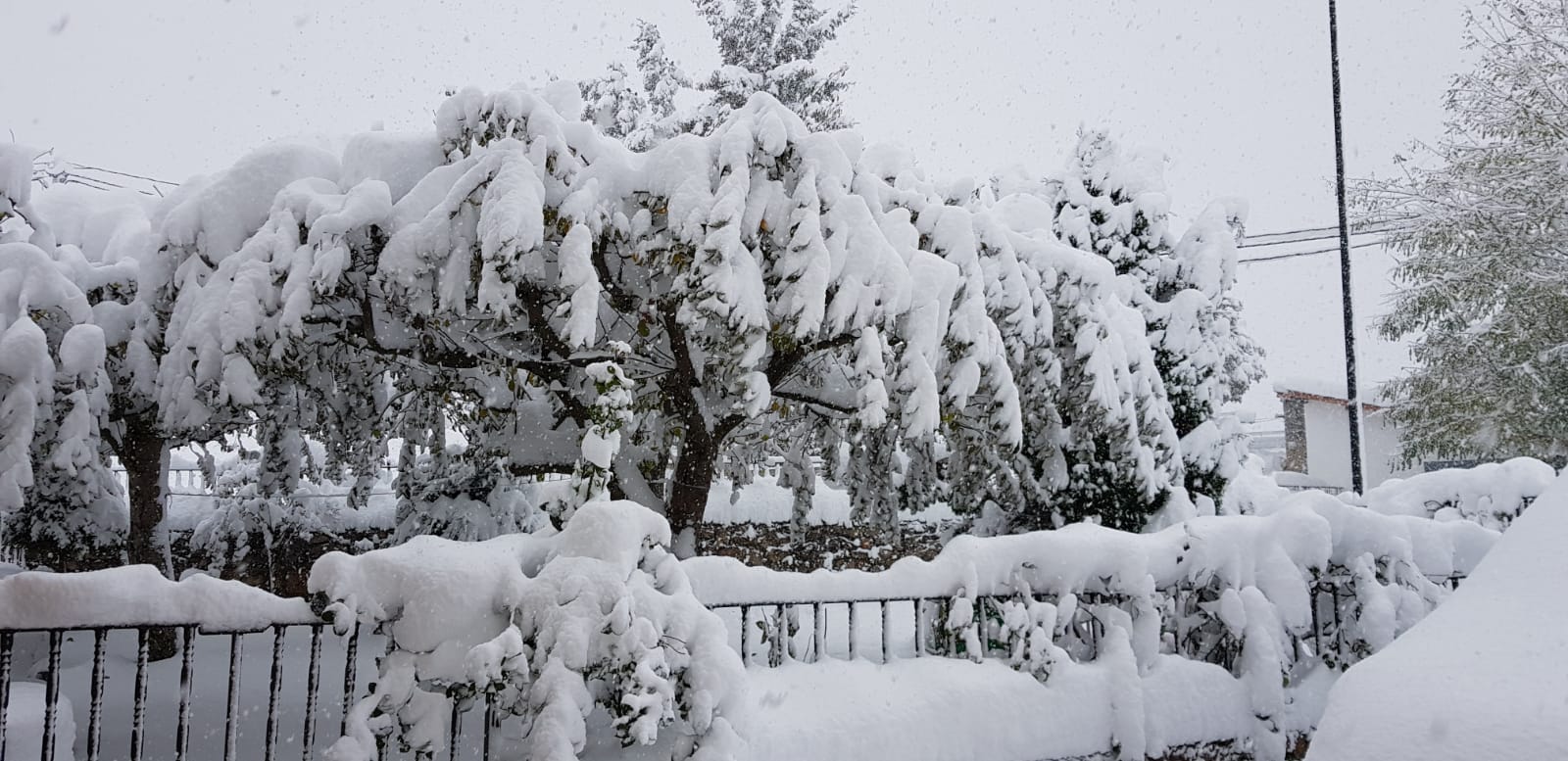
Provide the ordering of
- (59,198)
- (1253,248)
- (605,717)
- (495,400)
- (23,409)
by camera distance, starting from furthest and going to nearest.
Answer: (1253,248), (59,198), (495,400), (23,409), (605,717)

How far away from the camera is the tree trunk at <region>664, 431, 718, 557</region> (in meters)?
7.59

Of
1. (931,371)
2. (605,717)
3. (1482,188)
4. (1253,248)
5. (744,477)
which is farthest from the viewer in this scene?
(1253,248)

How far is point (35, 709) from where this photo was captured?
4.00 m

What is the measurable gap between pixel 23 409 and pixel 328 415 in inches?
129

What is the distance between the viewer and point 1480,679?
3.23 m

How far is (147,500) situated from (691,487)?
4865mm

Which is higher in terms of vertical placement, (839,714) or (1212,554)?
(1212,554)

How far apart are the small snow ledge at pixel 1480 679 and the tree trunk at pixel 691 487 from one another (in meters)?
4.80

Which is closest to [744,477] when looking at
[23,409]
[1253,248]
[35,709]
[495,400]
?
[495,400]

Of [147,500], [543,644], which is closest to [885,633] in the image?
[543,644]

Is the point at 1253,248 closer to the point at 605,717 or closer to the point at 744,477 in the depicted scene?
the point at 744,477

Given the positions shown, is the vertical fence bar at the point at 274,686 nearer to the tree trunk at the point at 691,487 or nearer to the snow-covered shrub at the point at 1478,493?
the tree trunk at the point at 691,487

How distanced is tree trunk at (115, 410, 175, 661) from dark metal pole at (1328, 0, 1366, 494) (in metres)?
15.6

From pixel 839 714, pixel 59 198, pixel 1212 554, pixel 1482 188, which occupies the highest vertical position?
pixel 1482 188
